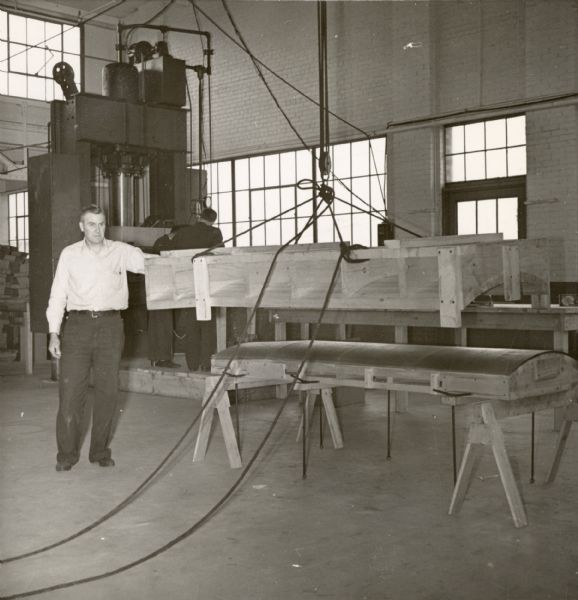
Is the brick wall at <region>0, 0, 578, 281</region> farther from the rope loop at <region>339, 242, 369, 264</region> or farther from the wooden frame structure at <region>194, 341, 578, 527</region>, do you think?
the rope loop at <region>339, 242, 369, 264</region>

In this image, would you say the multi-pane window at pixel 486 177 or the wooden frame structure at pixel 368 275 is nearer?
the wooden frame structure at pixel 368 275

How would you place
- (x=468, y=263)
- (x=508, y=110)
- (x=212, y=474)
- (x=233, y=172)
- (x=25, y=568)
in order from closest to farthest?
(x=25, y=568) → (x=468, y=263) → (x=212, y=474) → (x=508, y=110) → (x=233, y=172)

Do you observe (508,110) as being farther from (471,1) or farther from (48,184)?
(48,184)

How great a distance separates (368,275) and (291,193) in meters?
9.04

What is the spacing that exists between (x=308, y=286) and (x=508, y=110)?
6.54 meters

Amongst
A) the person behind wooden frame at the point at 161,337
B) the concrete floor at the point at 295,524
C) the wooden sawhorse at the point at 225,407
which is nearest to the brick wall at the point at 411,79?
the person behind wooden frame at the point at 161,337

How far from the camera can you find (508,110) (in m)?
10.4

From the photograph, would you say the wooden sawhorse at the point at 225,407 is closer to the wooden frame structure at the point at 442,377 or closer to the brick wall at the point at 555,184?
the wooden frame structure at the point at 442,377

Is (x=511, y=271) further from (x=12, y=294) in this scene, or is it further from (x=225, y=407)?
(x=12, y=294)

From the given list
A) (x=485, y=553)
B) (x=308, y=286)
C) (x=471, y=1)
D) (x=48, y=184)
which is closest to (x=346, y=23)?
(x=471, y=1)

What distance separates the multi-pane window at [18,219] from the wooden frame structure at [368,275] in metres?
13.2

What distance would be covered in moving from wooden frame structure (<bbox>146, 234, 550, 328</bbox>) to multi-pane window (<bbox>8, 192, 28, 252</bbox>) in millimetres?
13245

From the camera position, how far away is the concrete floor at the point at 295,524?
11.0 ft

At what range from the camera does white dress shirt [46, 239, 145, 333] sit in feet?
17.6
